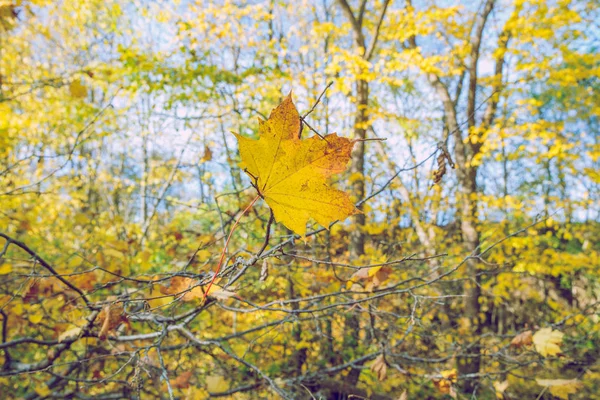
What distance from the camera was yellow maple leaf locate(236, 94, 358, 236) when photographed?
63cm

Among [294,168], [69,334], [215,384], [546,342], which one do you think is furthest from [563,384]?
[69,334]

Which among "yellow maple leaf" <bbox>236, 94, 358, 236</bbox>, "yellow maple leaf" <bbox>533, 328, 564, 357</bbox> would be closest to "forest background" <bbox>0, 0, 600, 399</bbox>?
"yellow maple leaf" <bbox>533, 328, 564, 357</bbox>

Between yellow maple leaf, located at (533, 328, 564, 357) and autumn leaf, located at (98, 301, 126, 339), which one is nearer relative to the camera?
autumn leaf, located at (98, 301, 126, 339)

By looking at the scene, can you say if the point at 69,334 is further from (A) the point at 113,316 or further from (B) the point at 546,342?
(B) the point at 546,342

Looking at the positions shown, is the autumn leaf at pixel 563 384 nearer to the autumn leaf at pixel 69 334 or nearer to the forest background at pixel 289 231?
the forest background at pixel 289 231

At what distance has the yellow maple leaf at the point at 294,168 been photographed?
2.07ft

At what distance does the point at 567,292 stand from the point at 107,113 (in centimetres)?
1283

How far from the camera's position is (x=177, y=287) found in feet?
3.70

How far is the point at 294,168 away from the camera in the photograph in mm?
661

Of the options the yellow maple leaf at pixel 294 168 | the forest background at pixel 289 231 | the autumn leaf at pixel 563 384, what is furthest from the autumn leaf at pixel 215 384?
the yellow maple leaf at pixel 294 168

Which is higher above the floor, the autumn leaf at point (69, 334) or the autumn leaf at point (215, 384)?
the autumn leaf at point (69, 334)

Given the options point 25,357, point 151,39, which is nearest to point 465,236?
point 25,357

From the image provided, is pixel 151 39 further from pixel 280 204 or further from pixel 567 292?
pixel 567 292

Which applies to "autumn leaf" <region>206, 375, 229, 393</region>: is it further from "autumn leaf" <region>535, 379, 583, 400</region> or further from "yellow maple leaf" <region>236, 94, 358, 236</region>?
"yellow maple leaf" <region>236, 94, 358, 236</region>
